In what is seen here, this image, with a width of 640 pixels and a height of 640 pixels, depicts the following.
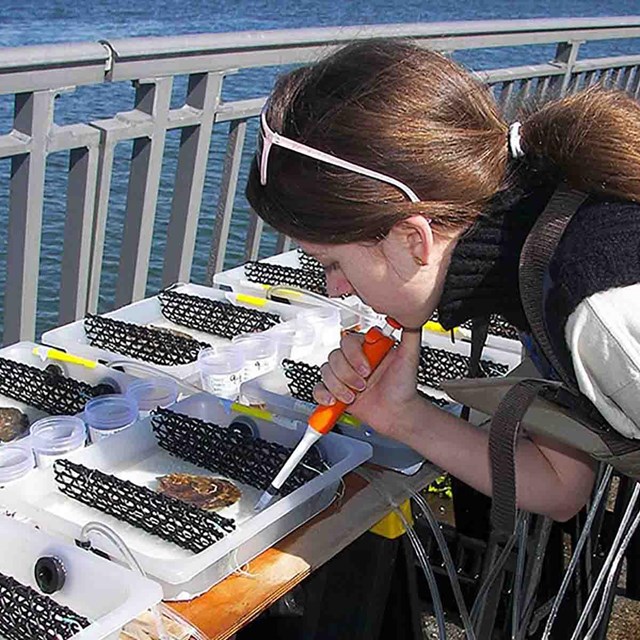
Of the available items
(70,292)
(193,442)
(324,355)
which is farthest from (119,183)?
(193,442)

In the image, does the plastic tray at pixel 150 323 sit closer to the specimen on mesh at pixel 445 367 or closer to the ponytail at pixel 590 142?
the specimen on mesh at pixel 445 367

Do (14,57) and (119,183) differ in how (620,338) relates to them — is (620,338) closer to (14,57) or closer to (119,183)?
(14,57)

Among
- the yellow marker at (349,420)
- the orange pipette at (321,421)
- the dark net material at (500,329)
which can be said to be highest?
the orange pipette at (321,421)

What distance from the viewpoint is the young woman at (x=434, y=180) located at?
1.17 meters

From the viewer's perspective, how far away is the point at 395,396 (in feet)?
4.80

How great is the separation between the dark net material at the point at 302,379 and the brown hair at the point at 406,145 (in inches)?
18.5

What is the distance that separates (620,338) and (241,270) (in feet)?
4.30

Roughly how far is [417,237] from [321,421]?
32 centimetres

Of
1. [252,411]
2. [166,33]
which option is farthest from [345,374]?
[166,33]

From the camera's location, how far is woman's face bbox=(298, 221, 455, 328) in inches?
49.4

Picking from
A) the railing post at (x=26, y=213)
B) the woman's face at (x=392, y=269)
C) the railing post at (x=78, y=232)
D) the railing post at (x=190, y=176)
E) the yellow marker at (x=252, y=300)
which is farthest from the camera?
the railing post at (x=190, y=176)

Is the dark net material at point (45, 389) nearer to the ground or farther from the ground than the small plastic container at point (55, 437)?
nearer to the ground

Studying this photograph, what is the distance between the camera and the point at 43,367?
5.82 ft

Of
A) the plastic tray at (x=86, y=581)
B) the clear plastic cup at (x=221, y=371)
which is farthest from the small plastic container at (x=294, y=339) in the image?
the plastic tray at (x=86, y=581)
